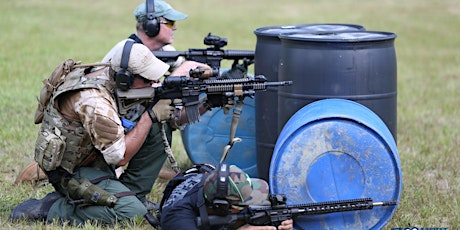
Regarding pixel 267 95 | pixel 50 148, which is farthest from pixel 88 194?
pixel 267 95

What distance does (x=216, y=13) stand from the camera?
23.7 meters

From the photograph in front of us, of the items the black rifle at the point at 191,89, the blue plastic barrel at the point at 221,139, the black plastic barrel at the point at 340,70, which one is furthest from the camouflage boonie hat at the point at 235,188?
the blue plastic barrel at the point at 221,139

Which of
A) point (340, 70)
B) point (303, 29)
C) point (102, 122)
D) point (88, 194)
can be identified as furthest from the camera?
point (303, 29)

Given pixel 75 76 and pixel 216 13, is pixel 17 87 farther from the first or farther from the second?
pixel 216 13

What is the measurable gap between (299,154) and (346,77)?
72 cm

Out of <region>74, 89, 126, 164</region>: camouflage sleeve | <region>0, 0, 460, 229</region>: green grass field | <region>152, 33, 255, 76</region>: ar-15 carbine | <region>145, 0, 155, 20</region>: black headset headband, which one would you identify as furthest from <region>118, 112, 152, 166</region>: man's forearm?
<region>152, 33, 255, 76</region>: ar-15 carbine

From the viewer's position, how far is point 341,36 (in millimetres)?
6469

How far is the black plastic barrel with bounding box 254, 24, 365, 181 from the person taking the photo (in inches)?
269

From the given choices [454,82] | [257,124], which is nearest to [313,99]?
[257,124]

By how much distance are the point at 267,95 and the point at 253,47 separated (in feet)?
33.5

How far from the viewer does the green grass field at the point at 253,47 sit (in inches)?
291

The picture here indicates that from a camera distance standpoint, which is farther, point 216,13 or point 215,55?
point 216,13

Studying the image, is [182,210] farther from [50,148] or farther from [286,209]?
[50,148]

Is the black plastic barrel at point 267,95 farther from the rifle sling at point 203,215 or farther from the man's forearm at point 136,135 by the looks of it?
the rifle sling at point 203,215
